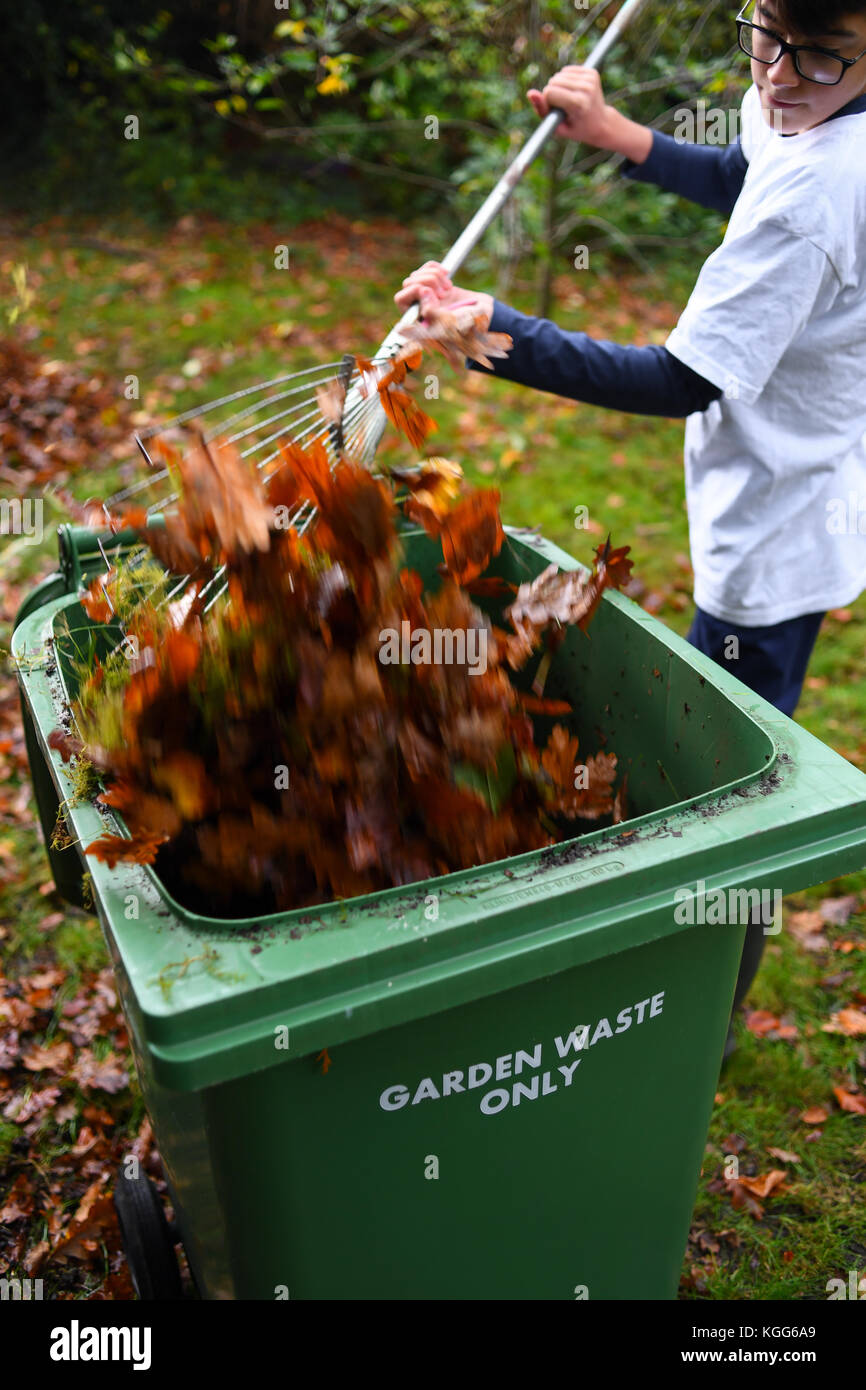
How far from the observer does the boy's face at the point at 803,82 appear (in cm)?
148

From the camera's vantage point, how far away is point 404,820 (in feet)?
4.22

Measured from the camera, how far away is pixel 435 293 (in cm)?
179

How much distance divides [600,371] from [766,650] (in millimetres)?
653

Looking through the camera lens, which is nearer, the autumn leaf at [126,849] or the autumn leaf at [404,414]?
the autumn leaf at [126,849]

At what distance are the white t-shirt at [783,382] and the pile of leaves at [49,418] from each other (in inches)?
165

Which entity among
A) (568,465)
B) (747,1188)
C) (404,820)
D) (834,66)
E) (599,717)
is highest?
(834,66)

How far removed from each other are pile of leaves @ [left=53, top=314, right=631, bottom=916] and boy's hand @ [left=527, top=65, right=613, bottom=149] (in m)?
1.34

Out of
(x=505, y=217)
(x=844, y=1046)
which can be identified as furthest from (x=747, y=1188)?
(x=505, y=217)

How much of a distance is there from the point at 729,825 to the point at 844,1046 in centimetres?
167

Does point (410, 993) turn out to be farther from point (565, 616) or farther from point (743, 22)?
point (743, 22)
